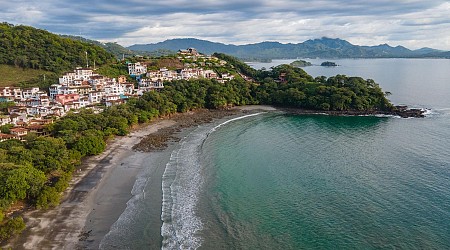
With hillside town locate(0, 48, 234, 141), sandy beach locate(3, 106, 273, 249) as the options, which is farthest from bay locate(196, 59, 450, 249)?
hillside town locate(0, 48, 234, 141)

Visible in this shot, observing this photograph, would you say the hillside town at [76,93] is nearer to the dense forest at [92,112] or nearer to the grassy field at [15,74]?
the dense forest at [92,112]

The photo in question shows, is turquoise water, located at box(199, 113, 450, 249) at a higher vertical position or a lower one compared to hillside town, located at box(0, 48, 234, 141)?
lower

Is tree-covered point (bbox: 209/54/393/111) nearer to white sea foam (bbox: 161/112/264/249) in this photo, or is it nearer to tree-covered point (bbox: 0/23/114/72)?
white sea foam (bbox: 161/112/264/249)

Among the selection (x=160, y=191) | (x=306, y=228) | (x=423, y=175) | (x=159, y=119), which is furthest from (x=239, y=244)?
(x=159, y=119)

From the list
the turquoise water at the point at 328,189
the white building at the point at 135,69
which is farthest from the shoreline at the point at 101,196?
the white building at the point at 135,69

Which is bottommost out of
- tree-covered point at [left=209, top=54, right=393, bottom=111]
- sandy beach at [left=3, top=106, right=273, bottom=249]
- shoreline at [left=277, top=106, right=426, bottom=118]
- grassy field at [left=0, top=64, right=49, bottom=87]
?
sandy beach at [left=3, top=106, right=273, bottom=249]

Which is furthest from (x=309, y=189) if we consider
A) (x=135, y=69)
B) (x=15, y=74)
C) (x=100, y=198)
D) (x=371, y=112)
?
(x=15, y=74)

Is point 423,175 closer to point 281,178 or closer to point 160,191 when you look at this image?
point 281,178
